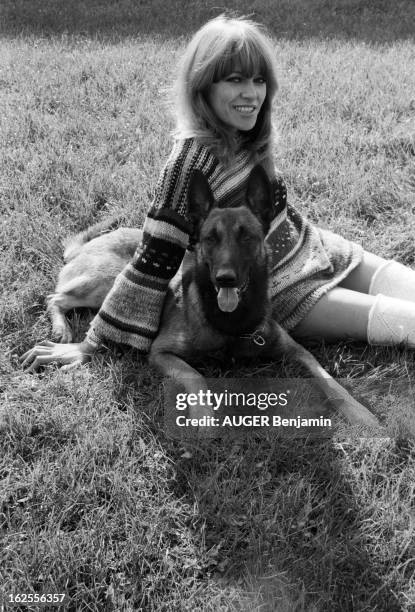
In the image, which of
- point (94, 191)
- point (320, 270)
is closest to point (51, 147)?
point (94, 191)

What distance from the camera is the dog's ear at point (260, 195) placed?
3193mm

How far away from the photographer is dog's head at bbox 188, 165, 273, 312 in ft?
10.1

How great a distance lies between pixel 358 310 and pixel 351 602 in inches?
71.5

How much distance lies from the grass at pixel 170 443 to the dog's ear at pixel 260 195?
0.93 m

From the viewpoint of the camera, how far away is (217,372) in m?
3.45

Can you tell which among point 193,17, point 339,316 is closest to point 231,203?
point 339,316

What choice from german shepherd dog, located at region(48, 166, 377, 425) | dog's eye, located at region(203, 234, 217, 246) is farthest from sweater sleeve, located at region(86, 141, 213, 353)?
dog's eye, located at region(203, 234, 217, 246)

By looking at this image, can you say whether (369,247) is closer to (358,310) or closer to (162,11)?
(358,310)

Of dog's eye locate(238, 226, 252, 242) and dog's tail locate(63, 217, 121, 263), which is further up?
dog's eye locate(238, 226, 252, 242)

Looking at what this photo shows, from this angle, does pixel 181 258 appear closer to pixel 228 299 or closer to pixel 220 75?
pixel 228 299

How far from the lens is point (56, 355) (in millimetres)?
3436

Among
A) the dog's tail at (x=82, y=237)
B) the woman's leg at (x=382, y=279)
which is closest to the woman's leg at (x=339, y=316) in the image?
the woman's leg at (x=382, y=279)

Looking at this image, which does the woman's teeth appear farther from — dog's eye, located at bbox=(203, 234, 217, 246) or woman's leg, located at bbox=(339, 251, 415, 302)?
woman's leg, located at bbox=(339, 251, 415, 302)

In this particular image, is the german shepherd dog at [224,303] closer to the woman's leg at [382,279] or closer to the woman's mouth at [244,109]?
the woman's mouth at [244,109]
